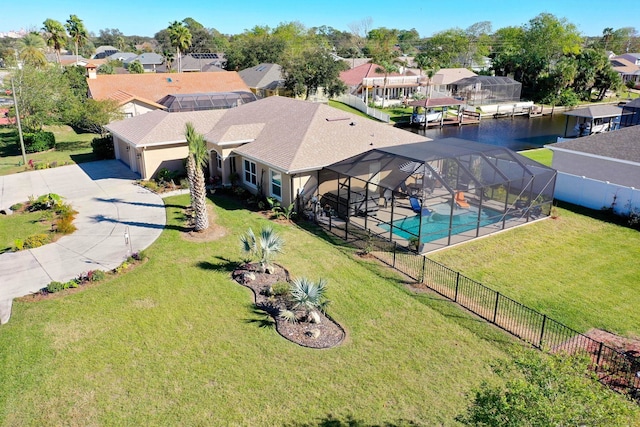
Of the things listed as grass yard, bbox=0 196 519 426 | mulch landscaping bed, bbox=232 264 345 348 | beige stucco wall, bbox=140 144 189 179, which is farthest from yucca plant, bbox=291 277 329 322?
beige stucco wall, bbox=140 144 189 179

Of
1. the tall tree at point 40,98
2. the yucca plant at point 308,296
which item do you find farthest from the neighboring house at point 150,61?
the yucca plant at point 308,296

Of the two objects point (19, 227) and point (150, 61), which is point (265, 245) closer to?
point (19, 227)

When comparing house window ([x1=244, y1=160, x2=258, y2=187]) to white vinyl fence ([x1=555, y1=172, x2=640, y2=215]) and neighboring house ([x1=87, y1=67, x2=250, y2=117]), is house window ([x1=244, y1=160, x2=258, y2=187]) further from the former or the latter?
neighboring house ([x1=87, y1=67, x2=250, y2=117])

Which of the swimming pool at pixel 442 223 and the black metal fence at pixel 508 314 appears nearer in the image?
the black metal fence at pixel 508 314

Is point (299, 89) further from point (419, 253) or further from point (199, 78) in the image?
point (419, 253)

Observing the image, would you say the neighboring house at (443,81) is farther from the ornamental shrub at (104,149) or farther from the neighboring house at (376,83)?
the ornamental shrub at (104,149)

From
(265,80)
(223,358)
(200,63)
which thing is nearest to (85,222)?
(223,358)

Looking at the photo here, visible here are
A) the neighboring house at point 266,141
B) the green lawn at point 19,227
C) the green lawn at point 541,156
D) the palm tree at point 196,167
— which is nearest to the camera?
the palm tree at point 196,167
